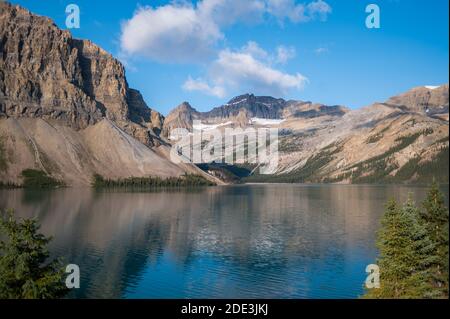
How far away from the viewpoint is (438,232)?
1423 inches

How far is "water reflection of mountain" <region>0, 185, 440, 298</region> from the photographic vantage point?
163ft

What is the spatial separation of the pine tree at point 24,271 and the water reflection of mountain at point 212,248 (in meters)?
16.4

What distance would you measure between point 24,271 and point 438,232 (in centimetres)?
3079

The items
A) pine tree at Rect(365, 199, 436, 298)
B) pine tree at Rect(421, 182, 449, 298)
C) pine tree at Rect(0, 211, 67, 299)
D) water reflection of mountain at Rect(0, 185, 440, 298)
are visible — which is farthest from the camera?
water reflection of mountain at Rect(0, 185, 440, 298)

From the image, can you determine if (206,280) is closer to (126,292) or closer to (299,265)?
(126,292)

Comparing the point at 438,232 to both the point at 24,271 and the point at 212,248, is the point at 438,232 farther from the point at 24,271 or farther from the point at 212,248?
the point at 212,248

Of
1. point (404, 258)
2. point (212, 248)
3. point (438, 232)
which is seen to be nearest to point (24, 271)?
point (404, 258)

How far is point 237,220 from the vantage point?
102938 mm

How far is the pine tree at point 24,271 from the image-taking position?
28.5m

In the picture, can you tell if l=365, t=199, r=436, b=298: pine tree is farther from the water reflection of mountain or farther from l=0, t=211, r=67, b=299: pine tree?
Result: l=0, t=211, r=67, b=299: pine tree

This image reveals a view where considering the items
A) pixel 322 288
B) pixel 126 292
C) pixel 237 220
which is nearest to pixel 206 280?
pixel 126 292

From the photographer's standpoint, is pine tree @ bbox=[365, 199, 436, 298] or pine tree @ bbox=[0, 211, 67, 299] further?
pine tree @ bbox=[365, 199, 436, 298]

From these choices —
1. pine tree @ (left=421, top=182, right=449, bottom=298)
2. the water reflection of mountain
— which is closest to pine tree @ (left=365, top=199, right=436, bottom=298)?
pine tree @ (left=421, top=182, right=449, bottom=298)

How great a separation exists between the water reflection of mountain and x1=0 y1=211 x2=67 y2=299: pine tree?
16391mm
